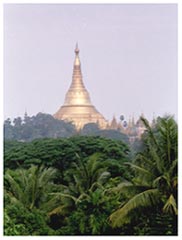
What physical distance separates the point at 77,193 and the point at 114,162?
74 centimetres

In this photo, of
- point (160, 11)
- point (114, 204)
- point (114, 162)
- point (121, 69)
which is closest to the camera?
point (160, 11)

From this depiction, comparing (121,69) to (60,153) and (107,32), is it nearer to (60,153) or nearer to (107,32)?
(107,32)

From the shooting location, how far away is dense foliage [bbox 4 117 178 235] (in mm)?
4973

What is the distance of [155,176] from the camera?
5.08 m

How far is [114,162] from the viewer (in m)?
6.92

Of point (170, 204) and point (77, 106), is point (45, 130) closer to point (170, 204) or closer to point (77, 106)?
point (77, 106)

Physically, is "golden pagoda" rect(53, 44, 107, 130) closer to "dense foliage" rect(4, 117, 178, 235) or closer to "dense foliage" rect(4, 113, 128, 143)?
"dense foliage" rect(4, 113, 128, 143)

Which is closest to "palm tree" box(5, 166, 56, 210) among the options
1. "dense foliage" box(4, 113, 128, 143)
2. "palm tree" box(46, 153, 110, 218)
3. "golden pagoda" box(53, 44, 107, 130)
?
"palm tree" box(46, 153, 110, 218)

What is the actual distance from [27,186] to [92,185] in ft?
2.47

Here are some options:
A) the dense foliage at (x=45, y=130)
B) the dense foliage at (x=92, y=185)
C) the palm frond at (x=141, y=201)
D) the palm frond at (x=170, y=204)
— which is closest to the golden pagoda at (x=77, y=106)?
the dense foliage at (x=45, y=130)

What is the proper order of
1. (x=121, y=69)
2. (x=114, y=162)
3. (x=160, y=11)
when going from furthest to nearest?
(x=114, y=162), (x=121, y=69), (x=160, y=11)

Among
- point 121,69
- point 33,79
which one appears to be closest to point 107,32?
point 121,69

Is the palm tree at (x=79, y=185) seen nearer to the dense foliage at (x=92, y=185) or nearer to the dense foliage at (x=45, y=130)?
the dense foliage at (x=92, y=185)

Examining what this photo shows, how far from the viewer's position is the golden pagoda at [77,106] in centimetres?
546
